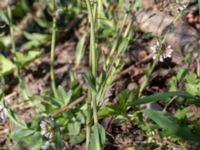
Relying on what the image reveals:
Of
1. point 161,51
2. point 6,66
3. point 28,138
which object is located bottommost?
point 28,138

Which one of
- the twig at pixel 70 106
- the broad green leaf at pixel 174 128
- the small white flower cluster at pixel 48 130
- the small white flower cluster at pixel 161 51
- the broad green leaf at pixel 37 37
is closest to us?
the broad green leaf at pixel 174 128

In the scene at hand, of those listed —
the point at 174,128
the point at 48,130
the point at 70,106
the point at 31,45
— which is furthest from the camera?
the point at 31,45

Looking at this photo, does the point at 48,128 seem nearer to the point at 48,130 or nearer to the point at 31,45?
the point at 48,130

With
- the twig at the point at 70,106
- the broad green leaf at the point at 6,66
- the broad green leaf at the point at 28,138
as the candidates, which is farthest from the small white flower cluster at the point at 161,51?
the broad green leaf at the point at 6,66

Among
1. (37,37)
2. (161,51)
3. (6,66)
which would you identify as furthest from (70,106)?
(37,37)

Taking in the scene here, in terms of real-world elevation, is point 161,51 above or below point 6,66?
above

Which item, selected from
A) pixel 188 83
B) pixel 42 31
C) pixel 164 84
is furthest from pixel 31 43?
pixel 188 83

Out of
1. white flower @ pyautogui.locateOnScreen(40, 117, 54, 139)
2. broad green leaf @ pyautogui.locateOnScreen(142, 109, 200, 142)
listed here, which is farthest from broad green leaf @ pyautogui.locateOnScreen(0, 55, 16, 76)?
broad green leaf @ pyautogui.locateOnScreen(142, 109, 200, 142)

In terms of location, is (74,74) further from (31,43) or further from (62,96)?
(31,43)

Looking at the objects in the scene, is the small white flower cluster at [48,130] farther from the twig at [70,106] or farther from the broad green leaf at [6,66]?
Result: the broad green leaf at [6,66]
